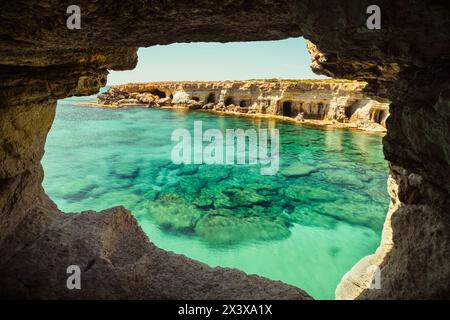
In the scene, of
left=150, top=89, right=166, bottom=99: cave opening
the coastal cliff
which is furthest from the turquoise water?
left=150, top=89, right=166, bottom=99: cave opening

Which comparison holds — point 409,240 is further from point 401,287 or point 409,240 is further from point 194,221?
point 194,221

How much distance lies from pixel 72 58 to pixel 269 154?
67.0ft

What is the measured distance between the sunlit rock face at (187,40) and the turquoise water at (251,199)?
5246 mm

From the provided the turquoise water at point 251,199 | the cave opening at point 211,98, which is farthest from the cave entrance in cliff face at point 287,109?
the turquoise water at point 251,199

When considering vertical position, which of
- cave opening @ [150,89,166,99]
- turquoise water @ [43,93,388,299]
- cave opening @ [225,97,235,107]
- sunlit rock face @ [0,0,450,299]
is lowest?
turquoise water @ [43,93,388,299]

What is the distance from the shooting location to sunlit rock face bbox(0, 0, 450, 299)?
2.42 meters

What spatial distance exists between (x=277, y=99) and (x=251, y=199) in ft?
84.8

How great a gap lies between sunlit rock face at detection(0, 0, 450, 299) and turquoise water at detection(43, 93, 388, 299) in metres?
5.25

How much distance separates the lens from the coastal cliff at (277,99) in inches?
1278

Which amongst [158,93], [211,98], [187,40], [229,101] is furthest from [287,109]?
[187,40]

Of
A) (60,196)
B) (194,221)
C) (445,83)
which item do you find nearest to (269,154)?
(194,221)

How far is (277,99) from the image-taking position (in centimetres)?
3850

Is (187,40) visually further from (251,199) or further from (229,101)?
(229,101)

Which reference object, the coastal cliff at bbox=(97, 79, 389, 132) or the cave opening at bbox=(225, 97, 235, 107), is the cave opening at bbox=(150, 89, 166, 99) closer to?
the coastal cliff at bbox=(97, 79, 389, 132)
